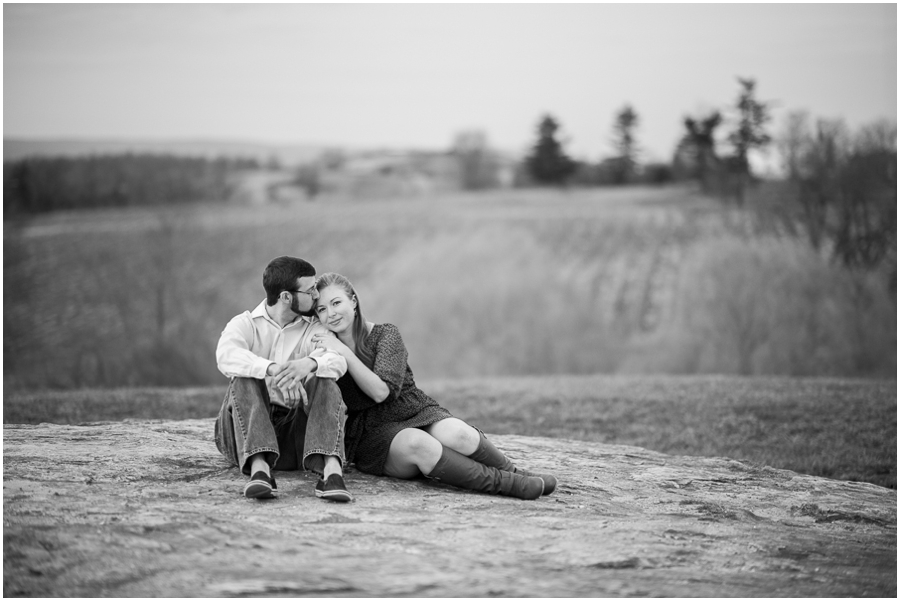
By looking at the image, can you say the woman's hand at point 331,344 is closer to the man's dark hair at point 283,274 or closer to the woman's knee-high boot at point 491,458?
the man's dark hair at point 283,274

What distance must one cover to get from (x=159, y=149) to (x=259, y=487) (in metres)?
35.1

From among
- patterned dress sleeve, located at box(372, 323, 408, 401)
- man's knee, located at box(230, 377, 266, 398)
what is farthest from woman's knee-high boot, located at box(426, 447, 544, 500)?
man's knee, located at box(230, 377, 266, 398)

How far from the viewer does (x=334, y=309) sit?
17.0 ft

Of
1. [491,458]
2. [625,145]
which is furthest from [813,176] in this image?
[491,458]

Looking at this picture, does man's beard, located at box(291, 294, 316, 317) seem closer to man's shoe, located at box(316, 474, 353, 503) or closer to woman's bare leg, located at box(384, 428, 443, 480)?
woman's bare leg, located at box(384, 428, 443, 480)

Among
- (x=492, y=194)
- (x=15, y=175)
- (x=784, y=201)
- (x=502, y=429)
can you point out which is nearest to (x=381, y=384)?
(x=502, y=429)

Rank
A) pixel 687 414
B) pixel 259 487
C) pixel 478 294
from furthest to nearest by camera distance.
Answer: pixel 478 294
pixel 687 414
pixel 259 487

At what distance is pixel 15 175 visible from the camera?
30.8 m

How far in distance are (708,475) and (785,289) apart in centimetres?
2520

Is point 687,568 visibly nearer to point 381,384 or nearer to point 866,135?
point 381,384

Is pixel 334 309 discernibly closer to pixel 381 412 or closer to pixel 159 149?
pixel 381 412

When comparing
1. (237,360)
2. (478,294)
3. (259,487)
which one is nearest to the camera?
(259,487)

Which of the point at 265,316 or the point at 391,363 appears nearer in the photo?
the point at 391,363

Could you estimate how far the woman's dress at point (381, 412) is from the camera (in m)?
5.27
